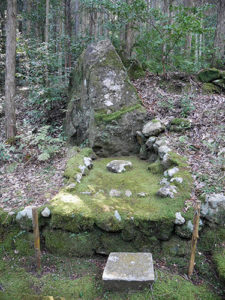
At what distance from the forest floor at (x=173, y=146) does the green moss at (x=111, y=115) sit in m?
0.63

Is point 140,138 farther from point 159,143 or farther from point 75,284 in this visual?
point 75,284

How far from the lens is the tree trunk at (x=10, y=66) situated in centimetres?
738

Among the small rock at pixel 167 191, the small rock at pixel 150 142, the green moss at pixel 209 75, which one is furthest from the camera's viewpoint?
the green moss at pixel 209 75

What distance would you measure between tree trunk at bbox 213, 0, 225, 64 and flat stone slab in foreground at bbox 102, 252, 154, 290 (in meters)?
9.10

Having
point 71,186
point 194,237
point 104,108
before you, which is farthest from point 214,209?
Answer: point 104,108

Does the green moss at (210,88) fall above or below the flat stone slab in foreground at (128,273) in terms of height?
above

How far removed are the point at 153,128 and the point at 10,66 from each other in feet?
16.4

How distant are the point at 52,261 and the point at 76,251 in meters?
0.44

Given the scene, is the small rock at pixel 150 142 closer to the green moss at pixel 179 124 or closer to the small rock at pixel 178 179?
the green moss at pixel 179 124

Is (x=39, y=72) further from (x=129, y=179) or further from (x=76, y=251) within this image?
(x=76, y=251)

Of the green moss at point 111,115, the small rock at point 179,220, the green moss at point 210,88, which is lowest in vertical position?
the small rock at point 179,220

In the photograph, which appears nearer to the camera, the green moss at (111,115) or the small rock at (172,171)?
the small rock at (172,171)

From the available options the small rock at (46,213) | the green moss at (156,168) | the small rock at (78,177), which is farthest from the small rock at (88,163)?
the small rock at (46,213)

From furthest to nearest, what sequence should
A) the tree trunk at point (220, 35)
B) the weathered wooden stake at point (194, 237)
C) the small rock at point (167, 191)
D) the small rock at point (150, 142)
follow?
1. the tree trunk at point (220, 35)
2. the small rock at point (150, 142)
3. the small rock at point (167, 191)
4. the weathered wooden stake at point (194, 237)
